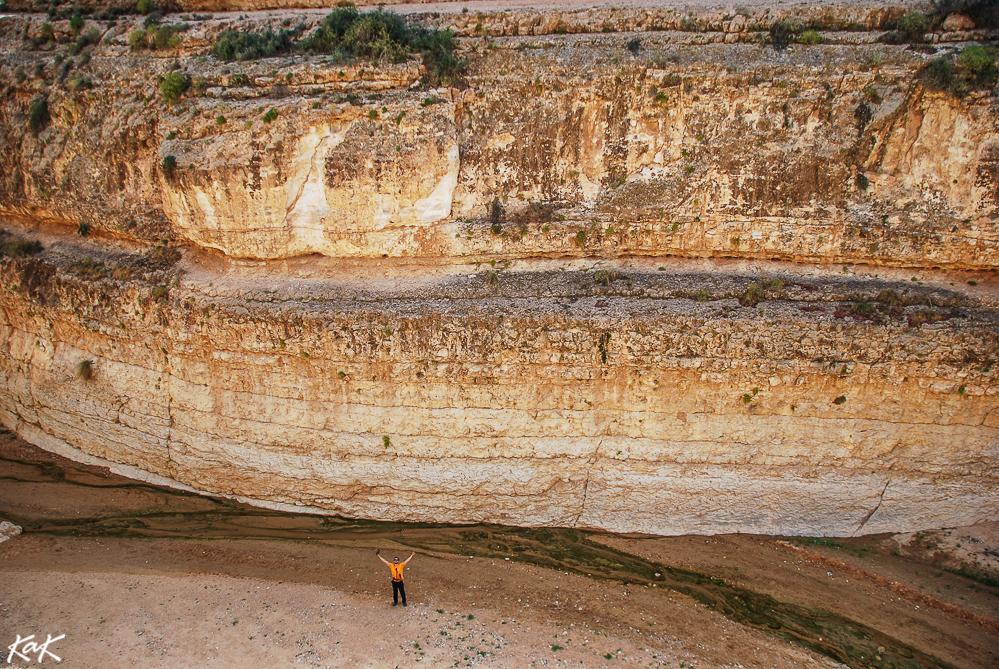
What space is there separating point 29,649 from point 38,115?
443 inches

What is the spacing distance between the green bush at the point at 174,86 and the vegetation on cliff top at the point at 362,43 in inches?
36.0

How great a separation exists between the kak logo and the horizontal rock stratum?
4183mm

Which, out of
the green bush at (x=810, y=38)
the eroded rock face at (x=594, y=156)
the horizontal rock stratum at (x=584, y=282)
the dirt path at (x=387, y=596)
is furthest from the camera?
the green bush at (x=810, y=38)

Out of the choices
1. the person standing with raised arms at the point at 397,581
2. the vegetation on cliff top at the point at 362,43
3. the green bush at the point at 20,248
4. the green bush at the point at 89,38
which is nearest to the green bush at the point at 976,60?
the vegetation on cliff top at the point at 362,43

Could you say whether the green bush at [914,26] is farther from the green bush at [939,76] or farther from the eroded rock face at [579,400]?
the eroded rock face at [579,400]

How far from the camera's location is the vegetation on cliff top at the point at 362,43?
12.2 meters

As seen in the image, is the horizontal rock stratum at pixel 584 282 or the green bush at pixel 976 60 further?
the horizontal rock stratum at pixel 584 282

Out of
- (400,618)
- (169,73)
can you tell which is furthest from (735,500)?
(169,73)

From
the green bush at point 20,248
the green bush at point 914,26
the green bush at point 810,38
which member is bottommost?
the green bush at point 20,248

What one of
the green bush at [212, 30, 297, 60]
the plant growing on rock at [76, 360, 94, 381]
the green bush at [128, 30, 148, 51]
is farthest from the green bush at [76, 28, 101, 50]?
the plant growing on rock at [76, 360, 94, 381]

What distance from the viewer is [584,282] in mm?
12008

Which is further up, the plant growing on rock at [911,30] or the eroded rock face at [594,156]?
the plant growing on rock at [911,30]

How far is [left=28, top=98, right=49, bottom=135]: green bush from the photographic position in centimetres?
1405

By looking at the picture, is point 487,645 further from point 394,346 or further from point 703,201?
point 703,201
